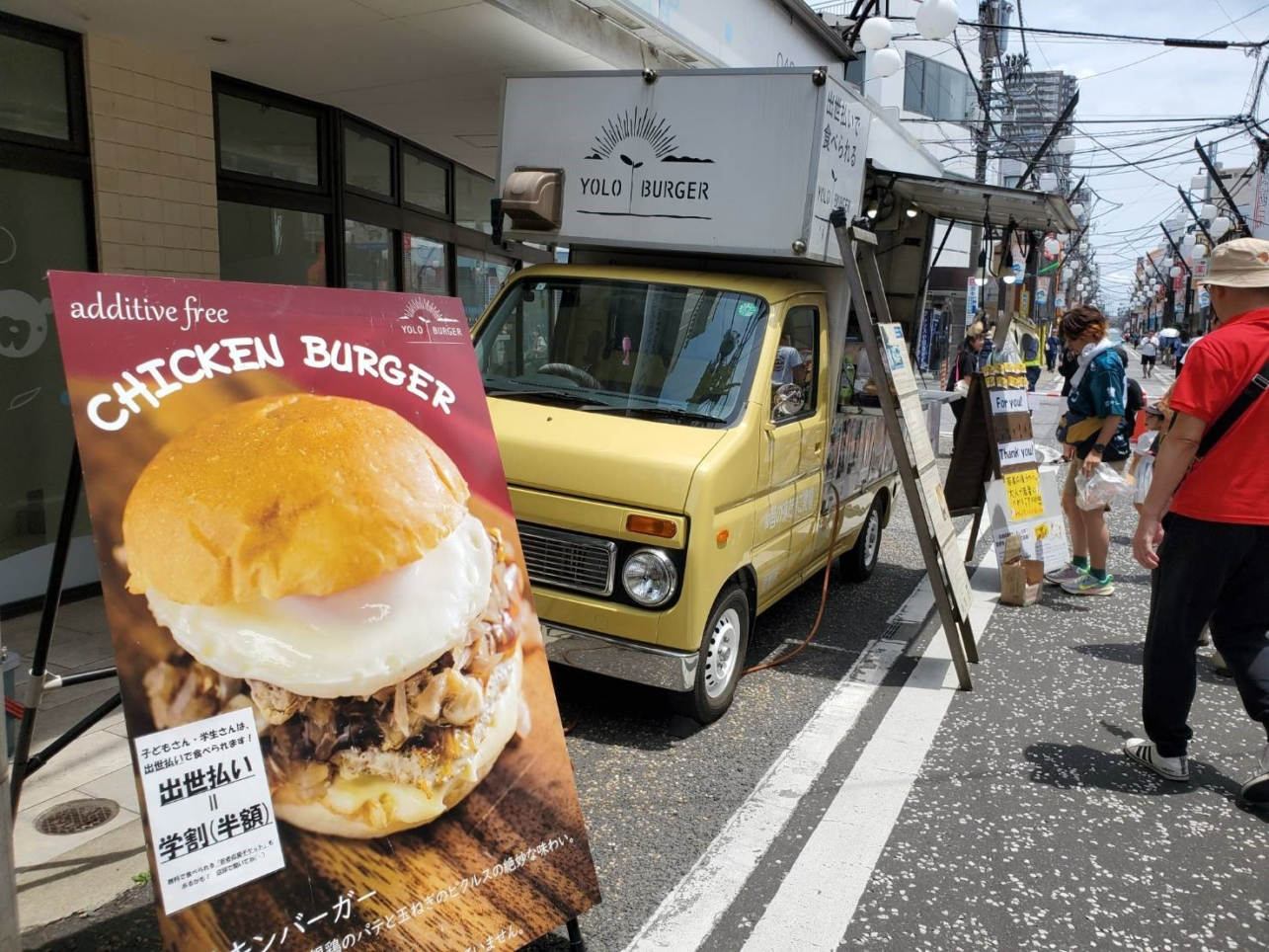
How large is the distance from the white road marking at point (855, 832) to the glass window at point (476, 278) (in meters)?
7.14

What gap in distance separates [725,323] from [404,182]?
18.6 ft

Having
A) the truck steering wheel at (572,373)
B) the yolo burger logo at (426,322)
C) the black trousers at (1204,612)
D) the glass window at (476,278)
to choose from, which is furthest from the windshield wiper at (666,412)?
the glass window at (476,278)

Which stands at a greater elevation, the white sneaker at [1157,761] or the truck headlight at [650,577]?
the truck headlight at [650,577]

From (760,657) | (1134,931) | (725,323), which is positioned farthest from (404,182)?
(1134,931)

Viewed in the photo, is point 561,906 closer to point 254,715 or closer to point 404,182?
point 254,715

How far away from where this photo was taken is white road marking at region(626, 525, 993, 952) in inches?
115

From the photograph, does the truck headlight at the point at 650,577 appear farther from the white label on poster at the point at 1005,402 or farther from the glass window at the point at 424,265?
the glass window at the point at 424,265

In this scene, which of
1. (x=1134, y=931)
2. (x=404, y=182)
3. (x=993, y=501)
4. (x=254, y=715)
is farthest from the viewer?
(x=404, y=182)

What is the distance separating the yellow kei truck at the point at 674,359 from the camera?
13.0ft

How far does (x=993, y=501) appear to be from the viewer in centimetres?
643

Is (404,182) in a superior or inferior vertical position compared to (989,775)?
superior

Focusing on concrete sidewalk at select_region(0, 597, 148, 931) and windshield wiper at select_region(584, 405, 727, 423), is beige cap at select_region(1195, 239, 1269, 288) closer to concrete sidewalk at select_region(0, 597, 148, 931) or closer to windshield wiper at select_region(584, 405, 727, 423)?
windshield wiper at select_region(584, 405, 727, 423)

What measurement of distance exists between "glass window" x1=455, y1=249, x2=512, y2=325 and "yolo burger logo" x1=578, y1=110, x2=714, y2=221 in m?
5.27

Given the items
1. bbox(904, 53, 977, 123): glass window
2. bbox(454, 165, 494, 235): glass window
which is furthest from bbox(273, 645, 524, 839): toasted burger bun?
bbox(904, 53, 977, 123): glass window
